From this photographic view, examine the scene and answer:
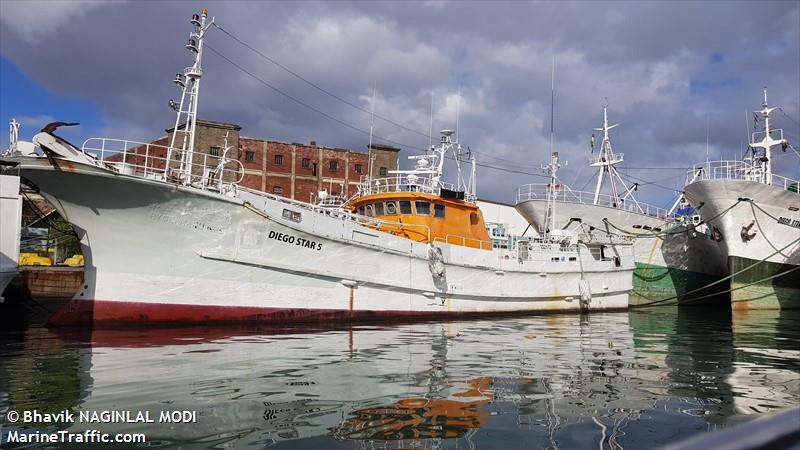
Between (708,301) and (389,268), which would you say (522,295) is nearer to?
(389,268)

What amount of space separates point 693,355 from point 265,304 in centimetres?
965

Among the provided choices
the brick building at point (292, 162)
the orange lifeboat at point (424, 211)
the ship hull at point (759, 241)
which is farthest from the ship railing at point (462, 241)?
the brick building at point (292, 162)

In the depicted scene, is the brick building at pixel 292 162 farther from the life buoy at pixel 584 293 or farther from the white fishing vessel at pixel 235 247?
the white fishing vessel at pixel 235 247

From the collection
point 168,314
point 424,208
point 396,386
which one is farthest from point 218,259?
point 396,386

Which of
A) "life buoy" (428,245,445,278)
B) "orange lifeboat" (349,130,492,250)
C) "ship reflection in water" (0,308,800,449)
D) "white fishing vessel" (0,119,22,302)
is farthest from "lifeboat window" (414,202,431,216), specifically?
"white fishing vessel" (0,119,22,302)

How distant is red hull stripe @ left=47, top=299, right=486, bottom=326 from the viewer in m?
12.4

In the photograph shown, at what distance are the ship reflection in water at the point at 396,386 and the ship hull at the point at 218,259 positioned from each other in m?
1.21

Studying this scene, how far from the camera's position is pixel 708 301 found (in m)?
29.2

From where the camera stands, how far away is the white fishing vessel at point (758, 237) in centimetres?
2308

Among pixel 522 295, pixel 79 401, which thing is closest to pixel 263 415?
pixel 79 401

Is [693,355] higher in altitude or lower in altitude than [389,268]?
lower

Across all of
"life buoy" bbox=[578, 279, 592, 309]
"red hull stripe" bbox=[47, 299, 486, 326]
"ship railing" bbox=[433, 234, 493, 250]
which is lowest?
"red hull stripe" bbox=[47, 299, 486, 326]

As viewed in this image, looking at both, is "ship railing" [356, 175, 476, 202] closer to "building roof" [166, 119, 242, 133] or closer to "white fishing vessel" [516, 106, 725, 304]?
"white fishing vessel" [516, 106, 725, 304]

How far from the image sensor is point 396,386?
272 inches
